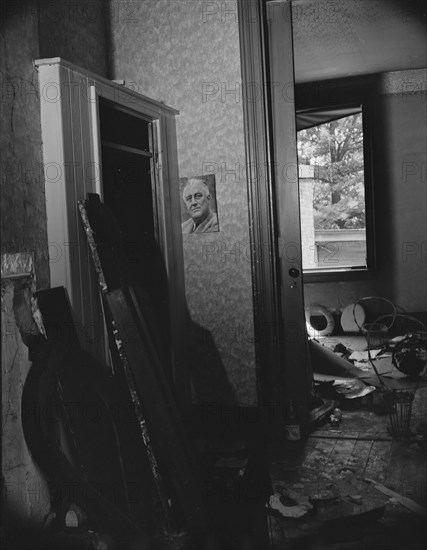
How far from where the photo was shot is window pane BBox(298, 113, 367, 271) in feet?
24.8

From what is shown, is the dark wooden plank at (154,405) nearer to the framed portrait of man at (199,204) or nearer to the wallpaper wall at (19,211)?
the wallpaper wall at (19,211)

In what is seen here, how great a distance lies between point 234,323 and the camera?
141 inches

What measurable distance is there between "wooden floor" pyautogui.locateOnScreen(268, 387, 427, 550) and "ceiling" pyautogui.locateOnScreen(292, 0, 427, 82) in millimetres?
Answer: 3087

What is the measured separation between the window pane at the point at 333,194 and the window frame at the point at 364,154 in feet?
0.61

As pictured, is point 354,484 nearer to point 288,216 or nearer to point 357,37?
point 288,216

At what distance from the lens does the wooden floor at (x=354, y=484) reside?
2305 mm

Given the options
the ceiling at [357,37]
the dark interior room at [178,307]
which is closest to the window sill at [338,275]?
the dark interior room at [178,307]

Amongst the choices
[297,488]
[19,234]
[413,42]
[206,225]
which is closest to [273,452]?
[297,488]

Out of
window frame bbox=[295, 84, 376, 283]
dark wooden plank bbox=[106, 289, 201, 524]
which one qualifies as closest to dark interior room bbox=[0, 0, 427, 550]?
dark wooden plank bbox=[106, 289, 201, 524]

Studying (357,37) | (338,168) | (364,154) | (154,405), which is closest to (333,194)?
(338,168)

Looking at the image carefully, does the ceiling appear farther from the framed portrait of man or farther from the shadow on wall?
the shadow on wall

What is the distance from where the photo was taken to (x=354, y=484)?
2816mm

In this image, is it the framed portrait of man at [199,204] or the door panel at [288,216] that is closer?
the door panel at [288,216]

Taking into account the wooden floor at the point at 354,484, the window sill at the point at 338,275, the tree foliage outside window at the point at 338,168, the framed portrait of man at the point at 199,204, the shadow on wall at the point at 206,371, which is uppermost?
the tree foliage outside window at the point at 338,168
